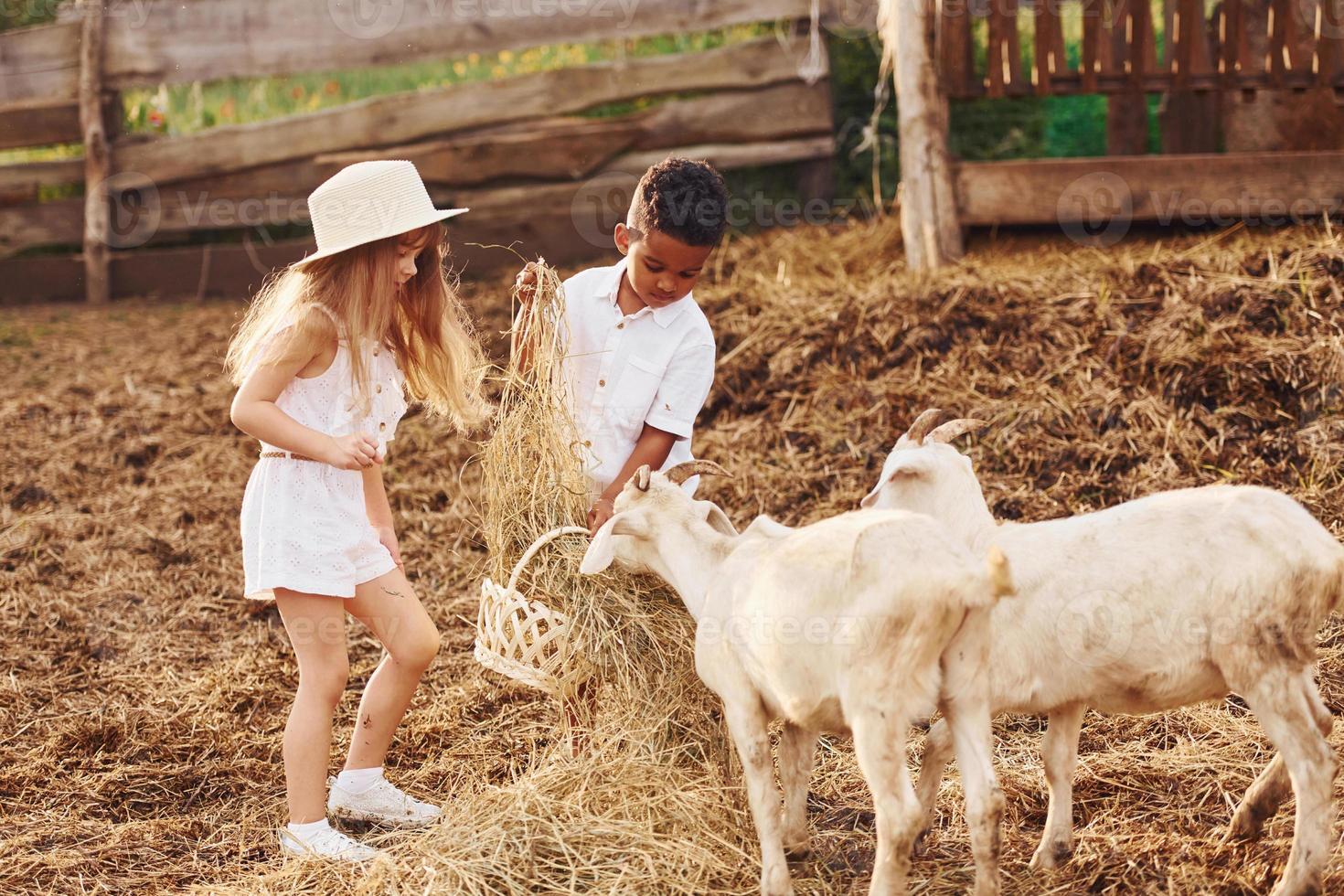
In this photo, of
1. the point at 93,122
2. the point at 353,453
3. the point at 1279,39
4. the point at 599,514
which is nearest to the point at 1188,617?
the point at 599,514

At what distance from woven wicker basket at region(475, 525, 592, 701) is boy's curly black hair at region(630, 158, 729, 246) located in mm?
887

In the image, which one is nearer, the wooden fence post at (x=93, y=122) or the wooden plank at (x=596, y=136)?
the wooden plank at (x=596, y=136)

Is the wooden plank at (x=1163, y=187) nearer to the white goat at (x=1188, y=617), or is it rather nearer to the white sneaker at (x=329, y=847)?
the white goat at (x=1188, y=617)

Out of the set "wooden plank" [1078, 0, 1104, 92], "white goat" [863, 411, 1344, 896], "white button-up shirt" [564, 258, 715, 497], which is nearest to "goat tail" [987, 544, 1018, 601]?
"white goat" [863, 411, 1344, 896]

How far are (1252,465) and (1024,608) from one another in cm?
303

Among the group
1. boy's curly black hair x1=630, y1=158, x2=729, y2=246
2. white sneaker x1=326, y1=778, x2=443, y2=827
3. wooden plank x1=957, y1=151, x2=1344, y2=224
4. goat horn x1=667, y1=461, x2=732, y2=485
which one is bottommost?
white sneaker x1=326, y1=778, x2=443, y2=827

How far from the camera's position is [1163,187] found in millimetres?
7441

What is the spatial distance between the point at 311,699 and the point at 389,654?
11.0 inches

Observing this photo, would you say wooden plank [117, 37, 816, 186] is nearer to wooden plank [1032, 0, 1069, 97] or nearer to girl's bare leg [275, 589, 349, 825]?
wooden plank [1032, 0, 1069, 97]

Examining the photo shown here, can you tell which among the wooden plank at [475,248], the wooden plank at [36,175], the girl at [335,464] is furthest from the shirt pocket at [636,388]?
the wooden plank at [36,175]

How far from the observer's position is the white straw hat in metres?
3.69

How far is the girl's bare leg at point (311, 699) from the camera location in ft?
12.1

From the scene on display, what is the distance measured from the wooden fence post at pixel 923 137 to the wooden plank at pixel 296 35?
2.74 metres

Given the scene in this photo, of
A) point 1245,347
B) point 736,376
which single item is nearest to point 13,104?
point 736,376
